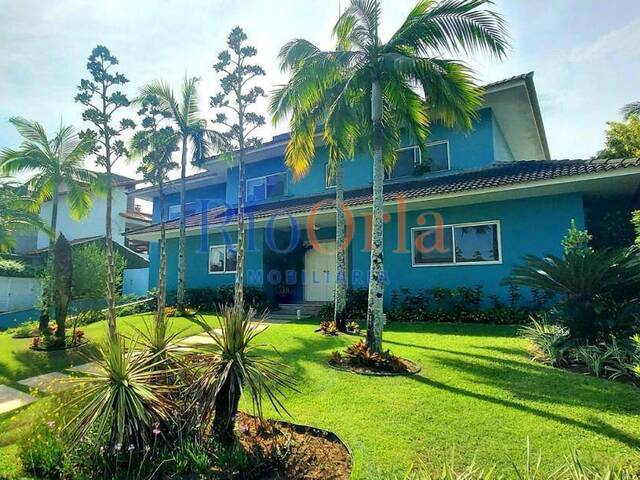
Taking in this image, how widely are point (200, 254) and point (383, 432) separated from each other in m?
16.3

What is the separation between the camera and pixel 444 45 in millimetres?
8531

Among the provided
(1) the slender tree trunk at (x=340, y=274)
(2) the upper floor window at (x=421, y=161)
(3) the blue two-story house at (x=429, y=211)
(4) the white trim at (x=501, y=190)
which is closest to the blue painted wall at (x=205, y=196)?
(3) the blue two-story house at (x=429, y=211)

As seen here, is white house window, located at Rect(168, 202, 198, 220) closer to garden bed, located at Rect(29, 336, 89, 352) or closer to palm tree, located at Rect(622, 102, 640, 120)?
garden bed, located at Rect(29, 336, 89, 352)

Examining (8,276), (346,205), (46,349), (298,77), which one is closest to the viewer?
(298,77)

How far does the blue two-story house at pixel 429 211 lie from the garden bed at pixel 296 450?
7.27 m

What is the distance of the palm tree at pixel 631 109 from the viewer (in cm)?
2042

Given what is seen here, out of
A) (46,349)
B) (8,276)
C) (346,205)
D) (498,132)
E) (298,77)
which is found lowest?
(46,349)

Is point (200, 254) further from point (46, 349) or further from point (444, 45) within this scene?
point (444, 45)

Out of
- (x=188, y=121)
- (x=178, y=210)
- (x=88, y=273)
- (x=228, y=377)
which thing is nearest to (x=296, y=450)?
(x=228, y=377)

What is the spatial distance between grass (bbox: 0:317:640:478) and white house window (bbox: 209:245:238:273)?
404 inches

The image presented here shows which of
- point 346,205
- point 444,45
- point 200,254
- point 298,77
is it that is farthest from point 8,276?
point 444,45

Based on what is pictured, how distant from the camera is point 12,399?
6.79 metres

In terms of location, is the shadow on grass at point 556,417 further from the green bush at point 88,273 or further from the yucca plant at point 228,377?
the green bush at point 88,273

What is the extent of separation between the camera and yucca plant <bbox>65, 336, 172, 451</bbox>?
390 centimetres
